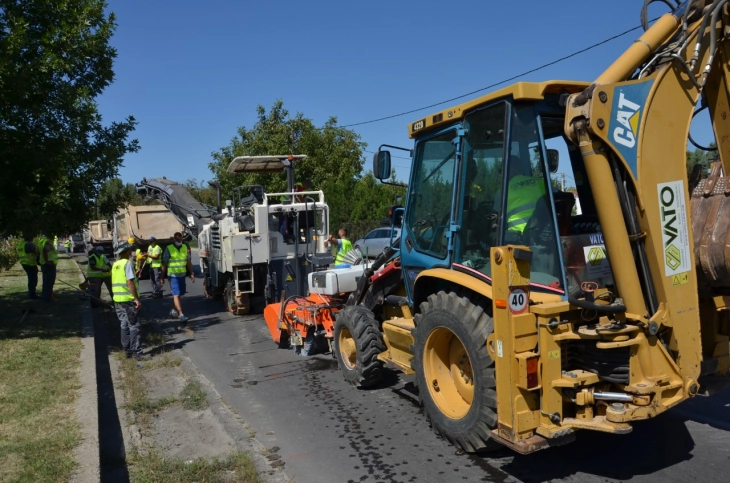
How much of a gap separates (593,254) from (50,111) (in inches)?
346

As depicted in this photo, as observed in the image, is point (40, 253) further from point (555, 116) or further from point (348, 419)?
point (555, 116)

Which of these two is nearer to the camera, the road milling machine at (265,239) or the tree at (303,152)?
the road milling machine at (265,239)

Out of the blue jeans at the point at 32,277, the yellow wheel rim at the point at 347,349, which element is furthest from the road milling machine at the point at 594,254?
the blue jeans at the point at 32,277

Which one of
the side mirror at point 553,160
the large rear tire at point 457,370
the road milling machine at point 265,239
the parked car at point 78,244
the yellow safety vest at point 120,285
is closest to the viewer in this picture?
the large rear tire at point 457,370

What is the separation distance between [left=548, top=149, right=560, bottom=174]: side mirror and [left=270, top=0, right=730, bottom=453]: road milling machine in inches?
0.5

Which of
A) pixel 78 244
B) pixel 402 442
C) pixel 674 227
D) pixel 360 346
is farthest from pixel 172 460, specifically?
pixel 78 244

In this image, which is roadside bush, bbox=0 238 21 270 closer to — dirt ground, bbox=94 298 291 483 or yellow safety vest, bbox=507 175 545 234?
dirt ground, bbox=94 298 291 483

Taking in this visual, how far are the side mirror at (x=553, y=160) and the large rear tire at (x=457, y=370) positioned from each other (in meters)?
1.18

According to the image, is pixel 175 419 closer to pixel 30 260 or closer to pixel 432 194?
pixel 432 194

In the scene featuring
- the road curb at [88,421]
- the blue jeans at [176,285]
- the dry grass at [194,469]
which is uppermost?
the blue jeans at [176,285]

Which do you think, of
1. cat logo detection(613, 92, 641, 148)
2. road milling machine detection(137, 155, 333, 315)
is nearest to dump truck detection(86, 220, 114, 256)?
road milling machine detection(137, 155, 333, 315)

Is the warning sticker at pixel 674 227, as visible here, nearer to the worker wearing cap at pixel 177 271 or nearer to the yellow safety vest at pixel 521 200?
the yellow safety vest at pixel 521 200

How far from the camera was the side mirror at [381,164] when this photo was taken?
5684mm

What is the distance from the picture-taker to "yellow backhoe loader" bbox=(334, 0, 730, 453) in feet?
12.4
